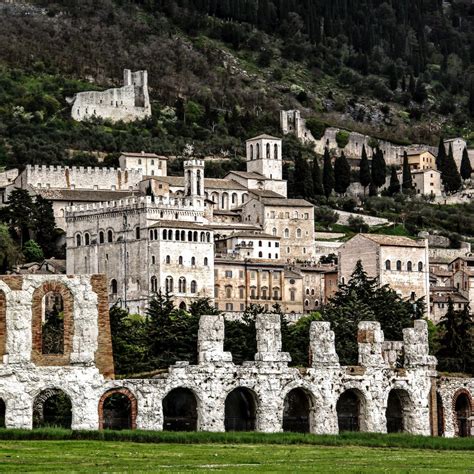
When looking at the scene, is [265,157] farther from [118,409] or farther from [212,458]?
[212,458]

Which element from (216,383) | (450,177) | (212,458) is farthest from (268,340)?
(450,177)

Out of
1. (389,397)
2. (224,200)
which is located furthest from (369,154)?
(389,397)

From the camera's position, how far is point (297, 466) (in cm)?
4378

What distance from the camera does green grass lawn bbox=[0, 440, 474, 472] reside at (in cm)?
4278

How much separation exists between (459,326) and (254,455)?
1777 inches

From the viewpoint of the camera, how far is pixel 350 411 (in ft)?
207

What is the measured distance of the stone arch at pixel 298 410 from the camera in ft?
194

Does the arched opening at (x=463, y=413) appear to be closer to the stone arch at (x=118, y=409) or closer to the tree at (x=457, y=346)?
the stone arch at (x=118, y=409)

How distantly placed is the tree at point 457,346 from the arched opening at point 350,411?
1895cm

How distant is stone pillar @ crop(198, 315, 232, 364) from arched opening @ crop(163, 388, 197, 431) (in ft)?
6.24

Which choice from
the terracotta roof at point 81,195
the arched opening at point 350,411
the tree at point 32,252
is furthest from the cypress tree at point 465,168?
the arched opening at point 350,411

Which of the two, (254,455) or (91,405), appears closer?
(254,455)

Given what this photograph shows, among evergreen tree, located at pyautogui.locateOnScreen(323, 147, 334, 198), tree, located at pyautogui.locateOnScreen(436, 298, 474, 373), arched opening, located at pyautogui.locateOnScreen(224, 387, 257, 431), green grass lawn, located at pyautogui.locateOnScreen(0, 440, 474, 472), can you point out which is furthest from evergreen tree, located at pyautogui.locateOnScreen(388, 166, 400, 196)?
green grass lawn, located at pyautogui.locateOnScreen(0, 440, 474, 472)

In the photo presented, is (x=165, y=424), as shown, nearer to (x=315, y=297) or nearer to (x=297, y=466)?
(x=297, y=466)
